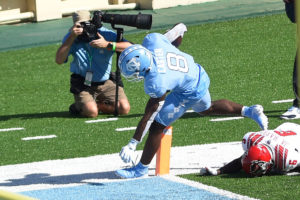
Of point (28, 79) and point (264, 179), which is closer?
point (264, 179)

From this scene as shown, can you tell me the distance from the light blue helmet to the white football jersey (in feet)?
3.53

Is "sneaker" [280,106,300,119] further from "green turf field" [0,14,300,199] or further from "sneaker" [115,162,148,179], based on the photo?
"sneaker" [115,162,148,179]

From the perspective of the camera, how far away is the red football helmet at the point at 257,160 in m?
6.54

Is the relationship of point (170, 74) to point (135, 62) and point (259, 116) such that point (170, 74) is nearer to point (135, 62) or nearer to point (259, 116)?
point (135, 62)

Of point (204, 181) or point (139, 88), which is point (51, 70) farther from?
point (204, 181)

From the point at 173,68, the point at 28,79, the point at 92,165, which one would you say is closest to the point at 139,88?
the point at 28,79

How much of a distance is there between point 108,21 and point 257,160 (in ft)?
10.2

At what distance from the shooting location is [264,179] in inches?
262

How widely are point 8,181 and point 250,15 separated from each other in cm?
947

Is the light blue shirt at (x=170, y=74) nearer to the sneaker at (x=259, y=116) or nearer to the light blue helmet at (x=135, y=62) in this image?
the light blue helmet at (x=135, y=62)

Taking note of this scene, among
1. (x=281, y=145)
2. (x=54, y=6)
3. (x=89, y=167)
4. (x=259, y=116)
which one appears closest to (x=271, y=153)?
(x=281, y=145)

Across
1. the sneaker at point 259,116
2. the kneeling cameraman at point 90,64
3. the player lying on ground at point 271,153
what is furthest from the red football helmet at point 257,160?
the kneeling cameraman at point 90,64

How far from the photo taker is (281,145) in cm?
658

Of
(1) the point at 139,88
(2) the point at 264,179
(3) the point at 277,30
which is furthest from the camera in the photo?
(3) the point at 277,30
